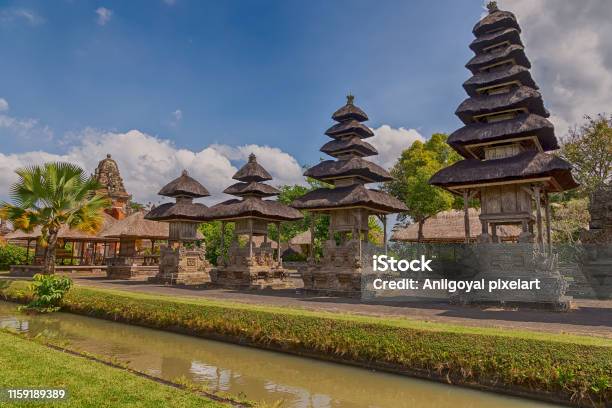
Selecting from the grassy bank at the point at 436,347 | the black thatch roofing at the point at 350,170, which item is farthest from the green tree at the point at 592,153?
the grassy bank at the point at 436,347

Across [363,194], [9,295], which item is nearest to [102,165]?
[9,295]

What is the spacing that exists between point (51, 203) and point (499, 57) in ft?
61.4

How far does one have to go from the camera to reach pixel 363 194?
61.5 ft

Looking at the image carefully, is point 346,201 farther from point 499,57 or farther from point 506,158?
point 499,57

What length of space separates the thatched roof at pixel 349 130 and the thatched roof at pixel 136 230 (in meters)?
16.9

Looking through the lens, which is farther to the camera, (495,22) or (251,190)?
(251,190)

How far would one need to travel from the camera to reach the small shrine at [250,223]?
74.0 feet

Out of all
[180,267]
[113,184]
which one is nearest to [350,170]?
[180,267]

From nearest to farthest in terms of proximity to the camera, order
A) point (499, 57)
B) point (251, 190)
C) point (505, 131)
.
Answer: point (505, 131) → point (499, 57) → point (251, 190)

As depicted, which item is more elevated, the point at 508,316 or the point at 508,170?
the point at 508,170

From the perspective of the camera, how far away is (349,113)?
69.3ft

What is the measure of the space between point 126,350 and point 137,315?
10.0 feet

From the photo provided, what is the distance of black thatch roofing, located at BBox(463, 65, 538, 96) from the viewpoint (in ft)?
54.0

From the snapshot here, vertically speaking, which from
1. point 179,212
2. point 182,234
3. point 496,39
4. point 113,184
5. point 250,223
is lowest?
point 182,234
